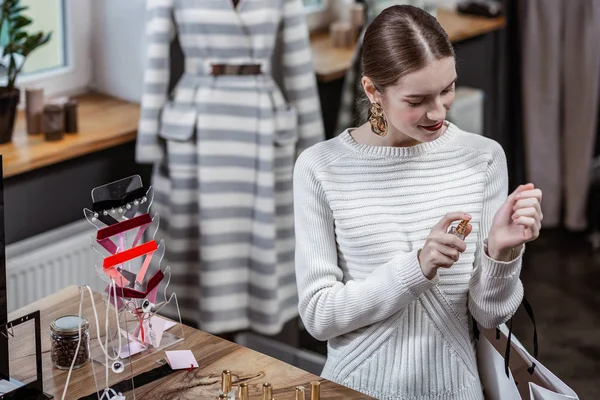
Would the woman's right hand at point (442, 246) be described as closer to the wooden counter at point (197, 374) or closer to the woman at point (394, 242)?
the woman at point (394, 242)

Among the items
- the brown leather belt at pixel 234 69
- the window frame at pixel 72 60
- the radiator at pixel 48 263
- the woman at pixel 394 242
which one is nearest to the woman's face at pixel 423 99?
the woman at pixel 394 242

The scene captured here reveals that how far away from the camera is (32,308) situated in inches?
84.5

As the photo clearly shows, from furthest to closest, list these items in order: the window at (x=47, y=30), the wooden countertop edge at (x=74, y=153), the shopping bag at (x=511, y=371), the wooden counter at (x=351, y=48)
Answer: the wooden counter at (x=351, y=48) < the window at (x=47, y=30) < the wooden countertop edge at (x=74, y=153) < the shopping bag at (x=511, y=371)

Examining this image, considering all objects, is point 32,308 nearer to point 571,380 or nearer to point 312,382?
point 312,382

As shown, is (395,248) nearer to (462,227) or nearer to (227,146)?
(462,227)

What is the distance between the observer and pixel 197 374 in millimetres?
1905

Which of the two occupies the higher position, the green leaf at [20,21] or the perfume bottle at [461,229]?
the green leaf at [20,21]

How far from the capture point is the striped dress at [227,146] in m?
3.19

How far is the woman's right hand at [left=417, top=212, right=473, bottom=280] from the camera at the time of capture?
177 centimetres

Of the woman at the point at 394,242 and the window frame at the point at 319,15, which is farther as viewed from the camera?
the window frame at the point at 319,15

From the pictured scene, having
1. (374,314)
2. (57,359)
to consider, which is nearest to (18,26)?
(57,359)

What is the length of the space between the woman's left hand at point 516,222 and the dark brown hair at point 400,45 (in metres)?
0.29

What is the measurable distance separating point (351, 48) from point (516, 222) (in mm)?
2606

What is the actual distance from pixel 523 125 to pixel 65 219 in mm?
2675
